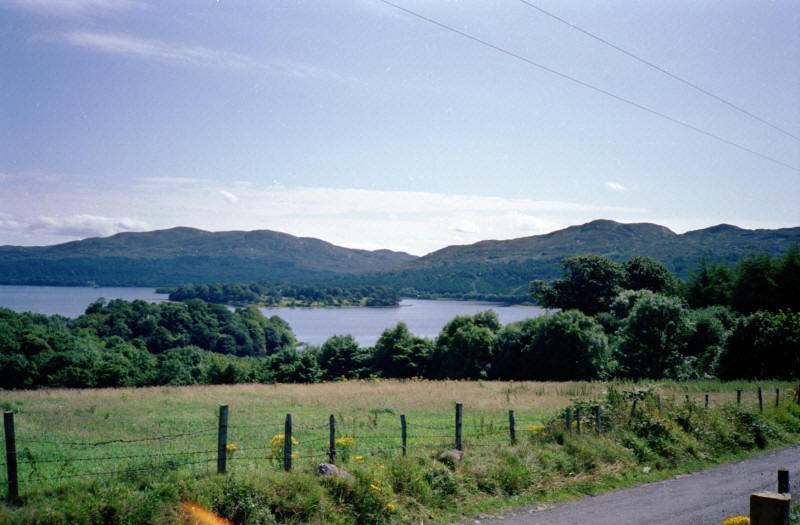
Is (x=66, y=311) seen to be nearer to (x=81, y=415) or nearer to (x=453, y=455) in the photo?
(x=81, y=415)

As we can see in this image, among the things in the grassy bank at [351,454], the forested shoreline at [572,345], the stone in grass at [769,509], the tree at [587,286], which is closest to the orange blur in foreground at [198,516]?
the grassy bank at [351,454]

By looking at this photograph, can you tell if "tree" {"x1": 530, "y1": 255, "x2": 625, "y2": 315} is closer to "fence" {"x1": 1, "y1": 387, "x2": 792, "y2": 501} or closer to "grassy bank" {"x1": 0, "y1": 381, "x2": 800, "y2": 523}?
"grassy bank" {"x1": 0, "y1": 381, "x2": 800, "y2": 523}

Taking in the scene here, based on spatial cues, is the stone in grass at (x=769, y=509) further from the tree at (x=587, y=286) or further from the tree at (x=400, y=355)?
the tree at (x=587, y=286)

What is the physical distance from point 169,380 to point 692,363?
55.4 m

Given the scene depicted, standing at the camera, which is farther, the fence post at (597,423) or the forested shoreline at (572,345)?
the forested shoreline at (572,345)

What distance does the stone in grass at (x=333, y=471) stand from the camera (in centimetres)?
1166

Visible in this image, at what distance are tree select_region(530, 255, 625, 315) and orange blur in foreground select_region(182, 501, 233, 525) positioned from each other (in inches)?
2719

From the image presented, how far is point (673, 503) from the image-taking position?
12664mm

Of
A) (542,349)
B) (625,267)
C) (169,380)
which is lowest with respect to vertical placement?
(169,380)

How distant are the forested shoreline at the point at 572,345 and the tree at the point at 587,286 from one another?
0.42ft

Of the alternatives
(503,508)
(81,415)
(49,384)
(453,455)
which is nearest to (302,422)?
(81,415)

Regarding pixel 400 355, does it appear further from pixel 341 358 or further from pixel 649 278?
pixel 649 278

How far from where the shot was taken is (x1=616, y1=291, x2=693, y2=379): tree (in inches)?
2026

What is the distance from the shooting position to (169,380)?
220ft
